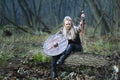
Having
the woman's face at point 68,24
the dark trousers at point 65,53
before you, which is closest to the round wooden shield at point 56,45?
the dark trousers at point 65,53

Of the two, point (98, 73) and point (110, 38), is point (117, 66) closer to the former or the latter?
point (98, 73)

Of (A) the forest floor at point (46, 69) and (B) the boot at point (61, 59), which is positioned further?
(B) the boot at point (61, 59)

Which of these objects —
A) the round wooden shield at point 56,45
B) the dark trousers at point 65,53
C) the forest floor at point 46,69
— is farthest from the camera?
the round wooden shield at point 56,45

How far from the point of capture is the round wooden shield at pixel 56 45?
10.9 m

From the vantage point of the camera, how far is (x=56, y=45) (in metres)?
11.1

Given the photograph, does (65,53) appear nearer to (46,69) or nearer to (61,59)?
(61,59)

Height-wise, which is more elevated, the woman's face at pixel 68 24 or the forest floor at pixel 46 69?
the woman's face at pixel 68 24

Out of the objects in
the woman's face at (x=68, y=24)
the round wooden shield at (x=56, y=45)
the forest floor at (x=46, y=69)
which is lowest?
the forest floor at (x=46, y=69)

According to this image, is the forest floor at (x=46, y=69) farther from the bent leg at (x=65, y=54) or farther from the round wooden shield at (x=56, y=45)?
the round wooden shield at (x=56, y=45)

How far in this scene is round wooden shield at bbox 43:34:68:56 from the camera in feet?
35.9

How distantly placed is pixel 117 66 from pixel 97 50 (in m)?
4.41

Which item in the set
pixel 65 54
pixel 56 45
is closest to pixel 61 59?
pixel 65 54

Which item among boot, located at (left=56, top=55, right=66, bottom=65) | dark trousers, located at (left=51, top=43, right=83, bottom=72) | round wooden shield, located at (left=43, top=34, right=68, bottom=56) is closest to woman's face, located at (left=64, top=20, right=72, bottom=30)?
round wooden shield, located at (left=43, top=34, right=68, bottom=56)

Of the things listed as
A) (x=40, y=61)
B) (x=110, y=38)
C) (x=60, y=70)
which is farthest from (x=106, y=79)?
(x=110, y=38)
